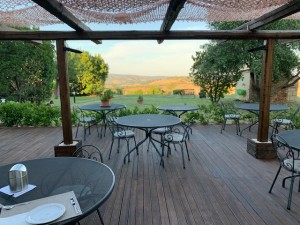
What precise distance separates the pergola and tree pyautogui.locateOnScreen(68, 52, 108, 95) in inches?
605

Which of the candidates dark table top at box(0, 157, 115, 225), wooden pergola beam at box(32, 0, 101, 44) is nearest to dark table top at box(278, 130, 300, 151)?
dark table top at box(0, 157, 115, 225)

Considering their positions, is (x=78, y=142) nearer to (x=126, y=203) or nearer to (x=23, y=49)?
(x=126, y=203)

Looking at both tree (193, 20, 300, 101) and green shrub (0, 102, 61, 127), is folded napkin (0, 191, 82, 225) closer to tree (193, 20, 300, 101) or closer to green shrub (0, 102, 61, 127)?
green shrub (0, 102, 61, 127)

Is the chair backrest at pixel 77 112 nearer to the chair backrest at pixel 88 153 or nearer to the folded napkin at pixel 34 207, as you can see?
the chair backrest at pixel 88 153

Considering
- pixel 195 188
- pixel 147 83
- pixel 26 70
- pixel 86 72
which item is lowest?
pixel 195 188

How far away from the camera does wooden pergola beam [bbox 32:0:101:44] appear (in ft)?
6.57

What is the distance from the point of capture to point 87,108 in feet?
16.8

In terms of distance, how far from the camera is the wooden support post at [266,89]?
3.58 metres

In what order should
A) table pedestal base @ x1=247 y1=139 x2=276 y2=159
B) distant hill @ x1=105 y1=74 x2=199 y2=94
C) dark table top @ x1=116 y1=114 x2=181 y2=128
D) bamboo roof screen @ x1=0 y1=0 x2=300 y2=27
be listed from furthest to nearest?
distant hill @ x1=105 y1=74 x2=199 y2=94, table pedestal base @ x1=247 y1=139 x2=276 y2=159, dark table top @ x1=116 y1=114 x2=181 y2=128, bamboo roof screen @ x1=0 y1=0 x2=300 y2=27

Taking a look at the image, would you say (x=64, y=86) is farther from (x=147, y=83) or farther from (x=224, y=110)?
(x=147, y=83)

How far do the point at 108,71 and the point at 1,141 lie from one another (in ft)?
53.1

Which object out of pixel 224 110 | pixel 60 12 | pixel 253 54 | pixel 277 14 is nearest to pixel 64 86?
pixel 60 12

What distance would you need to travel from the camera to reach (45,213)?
1.17 m

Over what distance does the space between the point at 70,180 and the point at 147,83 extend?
18.5 meters
